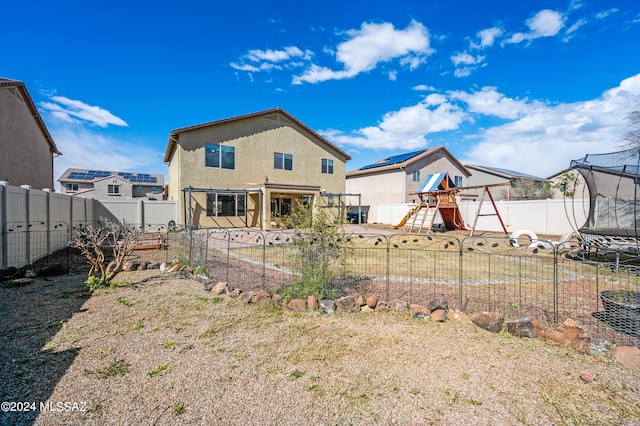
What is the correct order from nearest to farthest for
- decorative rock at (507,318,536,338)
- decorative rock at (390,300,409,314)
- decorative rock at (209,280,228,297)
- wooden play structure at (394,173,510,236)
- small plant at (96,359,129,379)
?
small plant at (96,359,129,379) → decorative rock at (507,318,536,338) → decorative rock at (390,300,409,314) → decorative rock at (209,280,228,297) → wooden play structure at (394,173,510,236)

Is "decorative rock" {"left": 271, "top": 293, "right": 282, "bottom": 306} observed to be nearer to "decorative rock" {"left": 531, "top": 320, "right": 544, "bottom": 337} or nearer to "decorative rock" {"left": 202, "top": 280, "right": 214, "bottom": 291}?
"decorative rock" {"left": 202, "top": 280, "right": 214, "bottom": 291}

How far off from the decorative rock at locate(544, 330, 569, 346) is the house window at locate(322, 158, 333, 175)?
20.4 m

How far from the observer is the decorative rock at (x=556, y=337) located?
361 cm

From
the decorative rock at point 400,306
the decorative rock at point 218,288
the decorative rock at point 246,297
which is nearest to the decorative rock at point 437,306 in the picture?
the decorative rock at point 400,306

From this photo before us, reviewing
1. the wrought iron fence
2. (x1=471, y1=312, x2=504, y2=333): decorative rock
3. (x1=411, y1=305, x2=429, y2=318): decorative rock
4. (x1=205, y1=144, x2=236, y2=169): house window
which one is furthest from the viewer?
(x1=205, y1=144, x2=236, y2=169): house window

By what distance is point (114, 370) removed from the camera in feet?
10.2

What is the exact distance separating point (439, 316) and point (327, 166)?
19953 mm

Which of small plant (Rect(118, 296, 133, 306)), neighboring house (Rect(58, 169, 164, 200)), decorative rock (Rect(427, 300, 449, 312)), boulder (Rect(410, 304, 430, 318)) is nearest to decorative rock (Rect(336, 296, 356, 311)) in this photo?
boulder (Rect(410, 304, 430, 318))

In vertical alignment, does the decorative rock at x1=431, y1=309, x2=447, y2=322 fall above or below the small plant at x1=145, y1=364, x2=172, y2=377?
above

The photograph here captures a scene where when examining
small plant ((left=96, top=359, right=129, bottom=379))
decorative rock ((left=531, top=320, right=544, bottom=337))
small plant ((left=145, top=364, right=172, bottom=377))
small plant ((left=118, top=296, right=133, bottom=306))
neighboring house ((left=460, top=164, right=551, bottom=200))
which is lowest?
small plant ((left=145, top=364, right=172, bottom=377))

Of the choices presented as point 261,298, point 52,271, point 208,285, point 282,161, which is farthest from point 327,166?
point 261,298

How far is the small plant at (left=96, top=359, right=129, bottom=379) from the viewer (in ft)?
9.92

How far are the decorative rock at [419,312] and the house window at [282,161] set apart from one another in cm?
1806

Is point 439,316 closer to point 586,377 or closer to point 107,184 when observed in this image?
point 586,377
